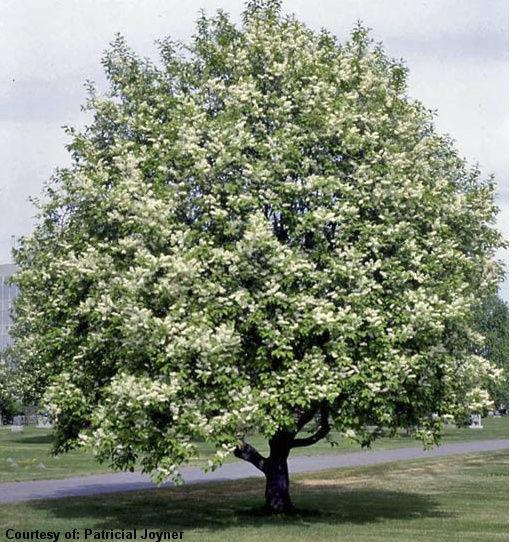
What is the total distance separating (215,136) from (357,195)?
3460 mm

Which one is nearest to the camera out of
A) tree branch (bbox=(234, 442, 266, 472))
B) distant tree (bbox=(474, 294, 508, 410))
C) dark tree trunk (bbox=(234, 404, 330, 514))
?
tree branch (bbox=(234, 442, 266, 472))

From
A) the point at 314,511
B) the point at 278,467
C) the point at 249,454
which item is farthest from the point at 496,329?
the point at 249,454

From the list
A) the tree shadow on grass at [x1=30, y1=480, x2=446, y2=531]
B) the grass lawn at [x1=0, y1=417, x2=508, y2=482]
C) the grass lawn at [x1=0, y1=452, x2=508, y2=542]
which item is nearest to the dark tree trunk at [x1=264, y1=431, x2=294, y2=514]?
the tree shadow on grass at [x1=30, y1=480, x2=446, y2=531]

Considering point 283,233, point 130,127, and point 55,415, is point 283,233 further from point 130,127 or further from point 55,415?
point 55,415

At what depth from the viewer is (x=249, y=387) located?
2158cm

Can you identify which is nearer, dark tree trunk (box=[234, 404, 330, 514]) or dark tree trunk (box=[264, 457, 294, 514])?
dark tree trunk (box=[234, 404, 330, 514])

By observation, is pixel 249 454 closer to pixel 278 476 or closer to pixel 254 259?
pixel 278 476

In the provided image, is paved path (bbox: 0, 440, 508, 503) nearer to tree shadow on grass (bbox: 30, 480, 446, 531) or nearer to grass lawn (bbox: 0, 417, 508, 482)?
grass lawn (bbox: 0, 417, 508, 482)

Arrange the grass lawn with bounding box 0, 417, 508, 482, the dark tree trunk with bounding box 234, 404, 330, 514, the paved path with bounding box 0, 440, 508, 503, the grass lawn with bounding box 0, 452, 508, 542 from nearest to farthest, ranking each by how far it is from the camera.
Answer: the grass lawn with bounding box 0, 452, 508, 542 < the dark tree trunk with bounding box 234, 404, 330, 514 < the paved path with bounding box 0, 440, 508, 503 < the grass lawn with bounding box 0, 417, 508, 482

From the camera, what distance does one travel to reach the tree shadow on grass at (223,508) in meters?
25.1

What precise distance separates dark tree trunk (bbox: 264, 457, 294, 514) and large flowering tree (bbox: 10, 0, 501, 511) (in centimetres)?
6

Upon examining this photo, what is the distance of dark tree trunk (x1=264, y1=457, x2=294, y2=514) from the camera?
26.4 m

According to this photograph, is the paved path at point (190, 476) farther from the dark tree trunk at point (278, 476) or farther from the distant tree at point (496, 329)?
the distant tree at point (496, 329)

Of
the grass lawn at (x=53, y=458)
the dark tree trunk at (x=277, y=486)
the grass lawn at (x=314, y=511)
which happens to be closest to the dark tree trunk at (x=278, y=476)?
the dark tree trunk at (x=277, y=486)
